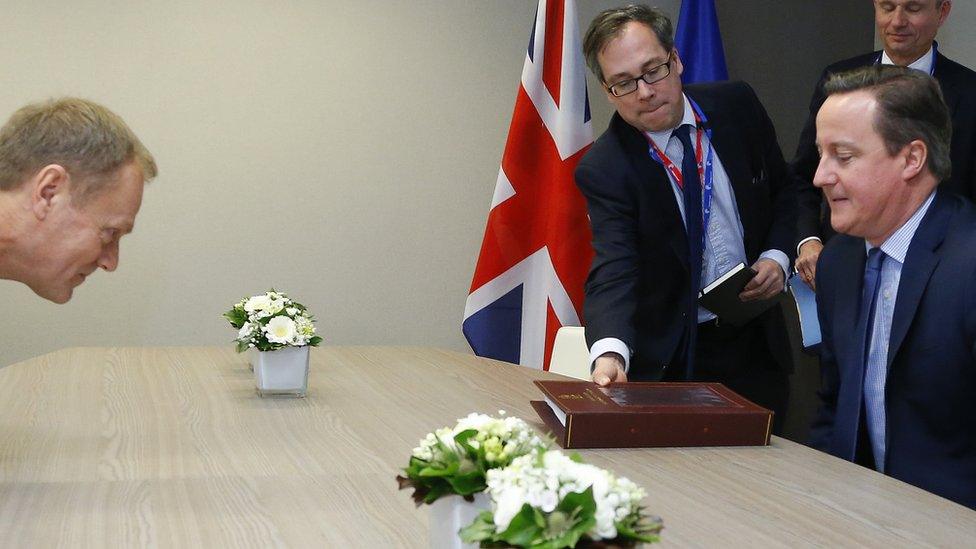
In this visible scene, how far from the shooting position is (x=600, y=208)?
3135 millimetres

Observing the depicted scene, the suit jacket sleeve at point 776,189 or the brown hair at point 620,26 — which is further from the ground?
the brown hair at point 620,26

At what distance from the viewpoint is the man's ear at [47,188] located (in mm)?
1887

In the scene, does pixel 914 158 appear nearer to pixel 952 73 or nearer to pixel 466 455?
pixel 952 73

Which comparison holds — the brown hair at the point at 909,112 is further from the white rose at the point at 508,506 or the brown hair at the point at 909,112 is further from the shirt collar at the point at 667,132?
the white rose at the point at 508,506

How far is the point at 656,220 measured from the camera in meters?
3.04

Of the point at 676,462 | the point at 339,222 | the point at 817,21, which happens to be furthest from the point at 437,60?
the point at 676,462

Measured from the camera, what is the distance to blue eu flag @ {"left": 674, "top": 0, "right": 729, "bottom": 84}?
4.74m

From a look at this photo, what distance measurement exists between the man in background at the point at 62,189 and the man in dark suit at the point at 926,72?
197 cm

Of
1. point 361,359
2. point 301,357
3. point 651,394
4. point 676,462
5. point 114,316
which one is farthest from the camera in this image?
point 114,316

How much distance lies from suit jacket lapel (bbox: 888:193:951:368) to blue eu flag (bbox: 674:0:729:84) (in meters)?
2.66

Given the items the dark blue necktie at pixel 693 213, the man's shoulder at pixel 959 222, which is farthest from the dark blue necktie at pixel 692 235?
the man's shoulder at pixel 959 222

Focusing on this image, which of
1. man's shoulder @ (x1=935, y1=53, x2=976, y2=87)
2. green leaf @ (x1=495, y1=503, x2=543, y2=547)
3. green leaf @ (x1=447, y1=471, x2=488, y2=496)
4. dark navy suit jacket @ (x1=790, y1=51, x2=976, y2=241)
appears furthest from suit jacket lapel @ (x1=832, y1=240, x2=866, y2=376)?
green leaf @ (x1=495, y1=503, x2=543, y2=547)

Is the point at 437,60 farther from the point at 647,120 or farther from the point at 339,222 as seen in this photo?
the point at 647,120

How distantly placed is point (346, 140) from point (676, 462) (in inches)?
130
